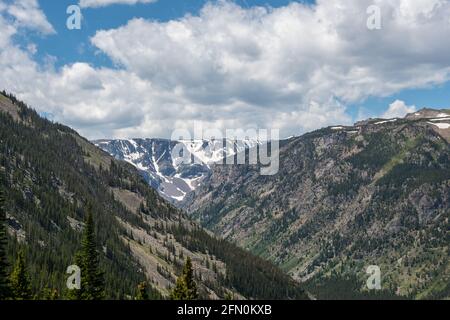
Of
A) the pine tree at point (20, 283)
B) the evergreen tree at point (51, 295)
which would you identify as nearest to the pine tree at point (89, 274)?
the evergreen tree at point (51, 295)

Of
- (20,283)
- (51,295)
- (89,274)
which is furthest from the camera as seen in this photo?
(51,295)

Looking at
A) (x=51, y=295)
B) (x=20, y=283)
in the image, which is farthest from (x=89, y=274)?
(x=51, y=295)

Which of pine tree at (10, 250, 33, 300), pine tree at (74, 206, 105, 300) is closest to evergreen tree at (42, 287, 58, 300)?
pine tree at (74, 206, 105, 300)

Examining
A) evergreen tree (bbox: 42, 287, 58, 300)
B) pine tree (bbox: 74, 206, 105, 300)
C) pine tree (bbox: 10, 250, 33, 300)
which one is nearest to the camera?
pine tree (bbox: 10, 250, 33, 300)

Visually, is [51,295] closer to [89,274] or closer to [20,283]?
[89,274]

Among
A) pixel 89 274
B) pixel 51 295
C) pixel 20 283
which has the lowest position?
pixel 51 295

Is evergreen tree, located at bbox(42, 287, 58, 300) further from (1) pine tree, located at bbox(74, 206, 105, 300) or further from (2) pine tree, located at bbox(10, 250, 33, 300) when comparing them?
(2) pine tree, located at bbox(10, 250, 33, 300)

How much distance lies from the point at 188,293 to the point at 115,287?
425 ft

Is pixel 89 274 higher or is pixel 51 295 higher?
pixel 89 274
